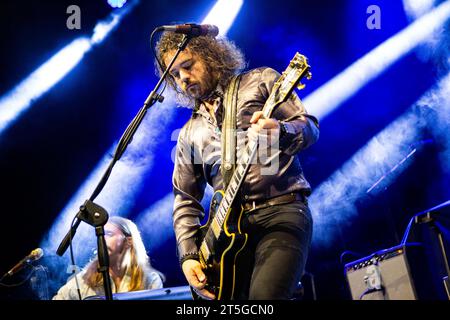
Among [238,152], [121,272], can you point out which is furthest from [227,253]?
[121,272]

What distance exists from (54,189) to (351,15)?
3.62m

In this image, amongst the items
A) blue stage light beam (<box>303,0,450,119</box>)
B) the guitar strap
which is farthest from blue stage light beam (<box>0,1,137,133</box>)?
the guitar strap

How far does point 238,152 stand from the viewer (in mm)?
2623

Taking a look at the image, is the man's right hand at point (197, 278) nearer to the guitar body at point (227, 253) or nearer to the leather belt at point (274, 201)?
the guitar body at point (227, 253)

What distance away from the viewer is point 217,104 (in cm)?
288

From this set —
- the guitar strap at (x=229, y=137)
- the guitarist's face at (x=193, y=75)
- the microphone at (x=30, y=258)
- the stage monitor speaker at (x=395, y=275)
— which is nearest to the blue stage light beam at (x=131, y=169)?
the microphone at (x=30, y=258)

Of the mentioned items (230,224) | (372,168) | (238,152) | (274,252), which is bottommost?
(274,252)

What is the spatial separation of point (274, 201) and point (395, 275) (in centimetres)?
165

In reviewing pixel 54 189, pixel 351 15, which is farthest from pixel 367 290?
pixel 54 189

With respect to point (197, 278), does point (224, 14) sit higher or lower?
higher

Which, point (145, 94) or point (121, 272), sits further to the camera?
point (145, 94)

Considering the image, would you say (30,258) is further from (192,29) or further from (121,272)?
(192,29)

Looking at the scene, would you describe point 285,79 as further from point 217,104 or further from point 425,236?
point 425,236

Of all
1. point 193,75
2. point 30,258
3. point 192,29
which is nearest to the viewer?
point 192,29
